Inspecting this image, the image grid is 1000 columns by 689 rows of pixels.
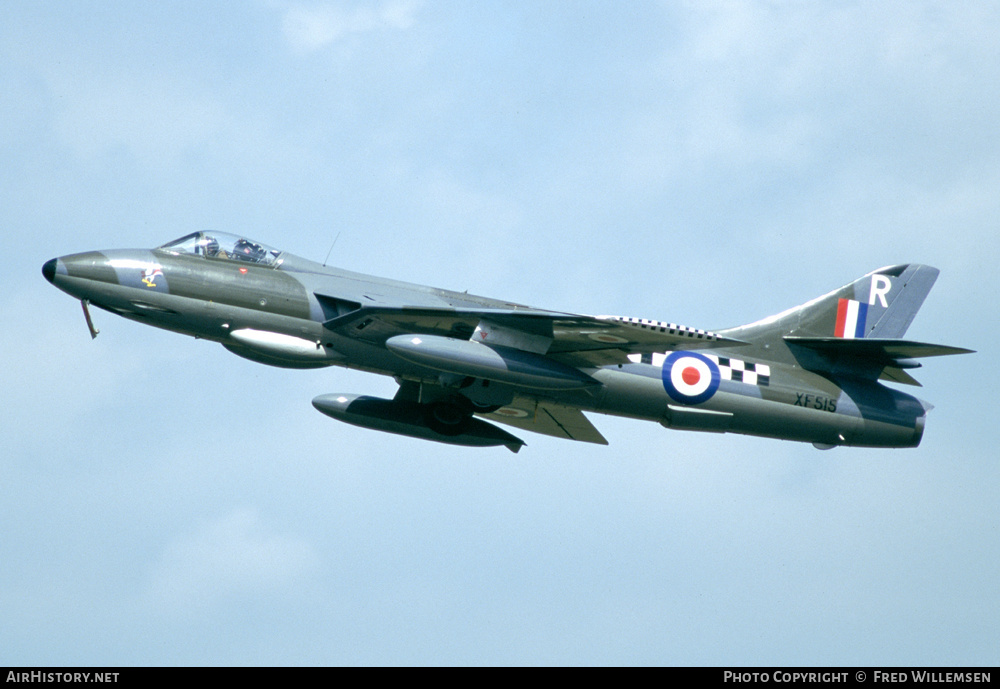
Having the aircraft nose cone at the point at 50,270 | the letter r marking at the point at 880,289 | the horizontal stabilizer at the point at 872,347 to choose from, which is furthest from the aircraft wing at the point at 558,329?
the letter r marking at the point at 880,289

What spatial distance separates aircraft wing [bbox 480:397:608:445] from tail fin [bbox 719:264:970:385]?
3239 mm

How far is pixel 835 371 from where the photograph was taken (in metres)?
21.5

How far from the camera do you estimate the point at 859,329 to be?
22.8 meters

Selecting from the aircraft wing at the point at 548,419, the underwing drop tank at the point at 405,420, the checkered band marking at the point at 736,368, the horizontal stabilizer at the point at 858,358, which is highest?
the horizontal stabilizer at the point at 858,358

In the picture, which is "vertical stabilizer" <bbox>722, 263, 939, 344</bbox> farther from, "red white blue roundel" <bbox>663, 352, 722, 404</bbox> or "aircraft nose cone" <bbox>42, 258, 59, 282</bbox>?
"aircraft nose cone" <bbox>42, 258, 59, 282</bbox>

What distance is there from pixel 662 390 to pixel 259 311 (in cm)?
715

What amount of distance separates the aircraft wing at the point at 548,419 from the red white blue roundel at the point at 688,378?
193 cm

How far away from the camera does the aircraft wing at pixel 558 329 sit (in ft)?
61.4

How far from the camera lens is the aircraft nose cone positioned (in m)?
19.6

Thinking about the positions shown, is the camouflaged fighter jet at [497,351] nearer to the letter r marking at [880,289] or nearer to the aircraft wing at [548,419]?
the aircraft wing at [548,419]
